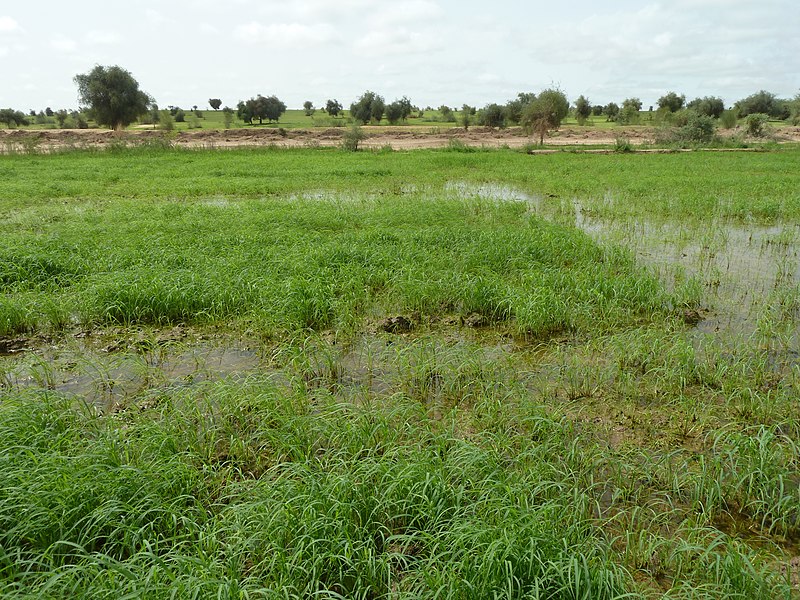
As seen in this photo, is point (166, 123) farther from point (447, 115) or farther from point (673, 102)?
point (673, 102)

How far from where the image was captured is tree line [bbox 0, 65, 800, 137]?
4000cm

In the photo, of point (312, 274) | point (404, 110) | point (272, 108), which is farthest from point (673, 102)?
point (312, 274)

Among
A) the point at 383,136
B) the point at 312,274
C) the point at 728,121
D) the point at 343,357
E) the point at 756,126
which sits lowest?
the point at 343,357

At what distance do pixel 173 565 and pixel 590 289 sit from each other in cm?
619

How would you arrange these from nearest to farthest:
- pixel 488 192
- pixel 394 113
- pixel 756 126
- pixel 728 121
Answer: pixel 488 192 → pixel 756 126 → pixel 728 121 → pixel 394 113

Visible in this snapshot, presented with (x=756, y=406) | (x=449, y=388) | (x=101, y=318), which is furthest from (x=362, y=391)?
(x=101, y=318)

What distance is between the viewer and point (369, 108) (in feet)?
217

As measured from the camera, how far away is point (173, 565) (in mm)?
2670

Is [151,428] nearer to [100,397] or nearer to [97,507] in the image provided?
[97,507]

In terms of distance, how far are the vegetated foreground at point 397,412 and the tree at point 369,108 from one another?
195 feet

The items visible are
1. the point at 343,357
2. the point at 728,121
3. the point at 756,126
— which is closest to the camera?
the point at 343,357

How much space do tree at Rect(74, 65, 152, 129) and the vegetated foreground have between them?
4199 centimetres

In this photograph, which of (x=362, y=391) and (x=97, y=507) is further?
(x=362, y=391)

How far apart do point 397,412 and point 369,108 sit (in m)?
67.4
